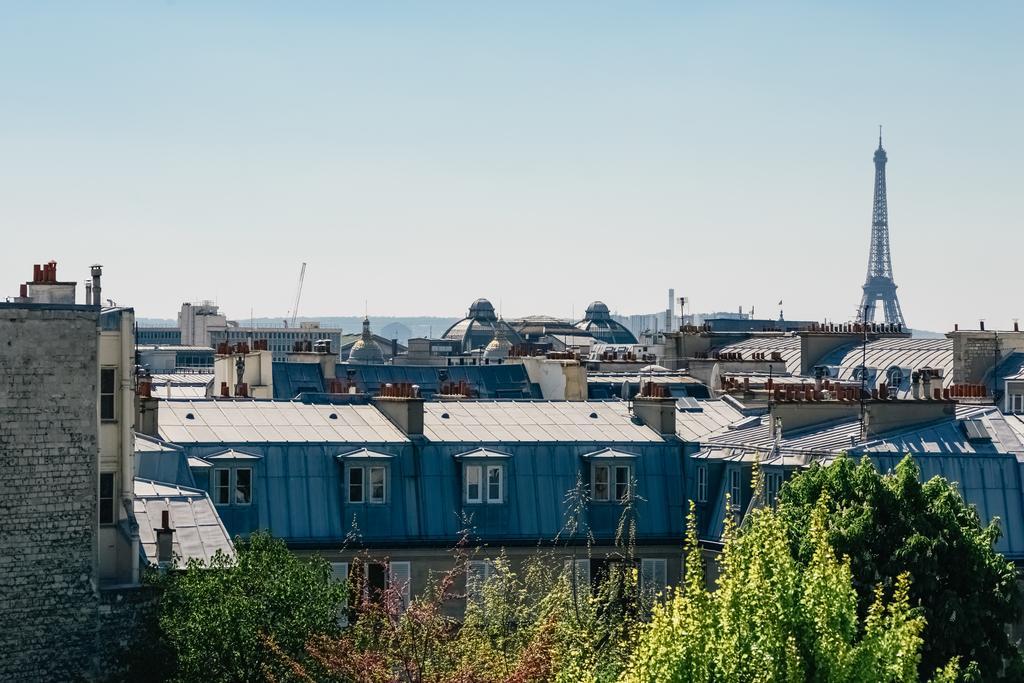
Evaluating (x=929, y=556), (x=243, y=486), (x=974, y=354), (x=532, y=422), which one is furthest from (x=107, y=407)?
(x=974, y=354)

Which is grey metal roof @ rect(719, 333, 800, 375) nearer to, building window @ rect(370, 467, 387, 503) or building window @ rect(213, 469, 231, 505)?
building window @ rect(370, 467, 387, 503)

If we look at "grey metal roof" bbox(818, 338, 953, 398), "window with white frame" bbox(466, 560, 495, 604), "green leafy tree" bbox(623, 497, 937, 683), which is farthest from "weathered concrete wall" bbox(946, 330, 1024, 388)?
Answer: "green leafy tree" bbox(623, 497, 937, 683)

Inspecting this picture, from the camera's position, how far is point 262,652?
1677 inches

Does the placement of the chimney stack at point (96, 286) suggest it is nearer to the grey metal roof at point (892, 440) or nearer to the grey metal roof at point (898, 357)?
the grey metal roof at point (892, 440)

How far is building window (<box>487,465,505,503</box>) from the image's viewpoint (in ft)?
195

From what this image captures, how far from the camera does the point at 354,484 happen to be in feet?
192

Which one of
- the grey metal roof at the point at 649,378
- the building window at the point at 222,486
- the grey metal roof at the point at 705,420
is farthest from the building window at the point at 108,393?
the grey metal roof at the point at 649,378

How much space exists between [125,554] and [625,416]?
24.1 meters

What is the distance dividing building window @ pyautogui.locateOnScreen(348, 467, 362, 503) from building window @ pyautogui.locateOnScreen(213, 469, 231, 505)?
3353mm

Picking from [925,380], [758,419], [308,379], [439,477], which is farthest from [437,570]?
[308,379]

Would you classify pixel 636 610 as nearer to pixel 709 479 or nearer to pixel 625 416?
pixel 709 479

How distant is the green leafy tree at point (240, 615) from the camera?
42.3m

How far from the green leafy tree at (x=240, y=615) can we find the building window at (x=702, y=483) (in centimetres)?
1862

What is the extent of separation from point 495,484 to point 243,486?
7.17m
